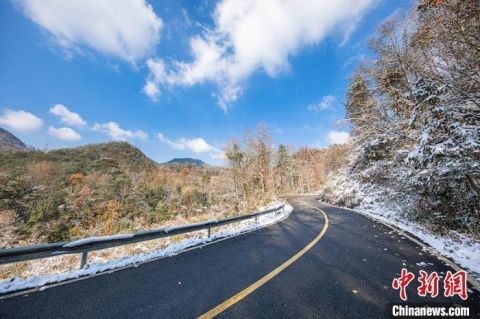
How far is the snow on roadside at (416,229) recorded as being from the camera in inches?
187

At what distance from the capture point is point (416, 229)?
8.09 metres

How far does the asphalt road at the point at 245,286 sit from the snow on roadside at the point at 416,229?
48cm

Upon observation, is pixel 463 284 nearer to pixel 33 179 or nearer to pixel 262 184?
pixel 262 184

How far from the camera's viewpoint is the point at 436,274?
400cm

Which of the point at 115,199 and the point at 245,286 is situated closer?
the point at 245,286

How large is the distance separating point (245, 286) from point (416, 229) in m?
8.17

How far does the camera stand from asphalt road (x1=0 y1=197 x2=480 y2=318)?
282 cm

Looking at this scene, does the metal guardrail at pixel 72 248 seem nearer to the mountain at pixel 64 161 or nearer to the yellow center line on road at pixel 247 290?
the yellow center line on road at pixel 247 290

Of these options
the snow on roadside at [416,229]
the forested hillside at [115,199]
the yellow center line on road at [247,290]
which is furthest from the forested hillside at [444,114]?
the forested hillside at [115,199]

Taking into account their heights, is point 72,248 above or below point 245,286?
above

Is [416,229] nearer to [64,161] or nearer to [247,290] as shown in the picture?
[247,290]

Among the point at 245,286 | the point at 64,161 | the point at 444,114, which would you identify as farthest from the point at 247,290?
the point at 64,161

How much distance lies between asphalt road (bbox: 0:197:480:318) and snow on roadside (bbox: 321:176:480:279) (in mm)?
481

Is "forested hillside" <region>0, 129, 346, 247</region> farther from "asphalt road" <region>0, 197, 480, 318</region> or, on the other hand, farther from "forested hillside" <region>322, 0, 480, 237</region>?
"asphalt road" <region>0, 197, 480, 318</region>
